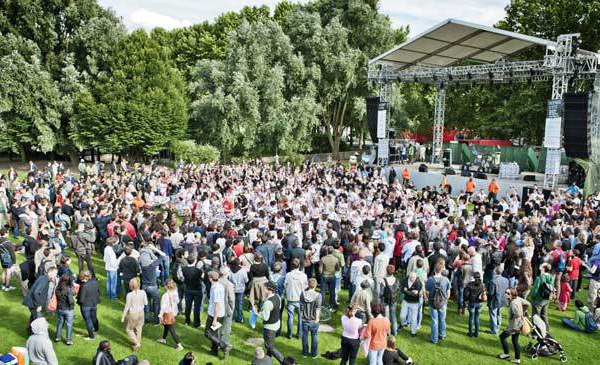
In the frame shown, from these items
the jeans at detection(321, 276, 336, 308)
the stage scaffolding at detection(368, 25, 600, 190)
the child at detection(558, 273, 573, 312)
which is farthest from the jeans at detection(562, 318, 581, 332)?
the stage scaffolding at detection(368, 25, 600, 190)

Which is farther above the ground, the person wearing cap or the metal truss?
A: the metal truss

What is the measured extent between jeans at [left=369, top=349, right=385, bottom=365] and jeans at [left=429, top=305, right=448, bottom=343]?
1.78 metres

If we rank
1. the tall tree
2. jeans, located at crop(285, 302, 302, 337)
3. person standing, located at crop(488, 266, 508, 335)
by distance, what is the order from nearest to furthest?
jeans, located at crop(285, 302, 302, 337) → person standing, located at crop(488, 266, 508, 335) → the tall tree

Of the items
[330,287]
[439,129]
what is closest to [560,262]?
[330,287]

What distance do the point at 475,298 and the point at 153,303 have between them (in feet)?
18.0

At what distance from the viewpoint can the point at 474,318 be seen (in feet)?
26.8

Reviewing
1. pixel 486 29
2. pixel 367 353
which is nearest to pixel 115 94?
pixel 486 29

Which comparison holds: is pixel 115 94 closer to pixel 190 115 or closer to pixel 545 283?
pixel 190 115

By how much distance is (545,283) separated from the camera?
797 cm

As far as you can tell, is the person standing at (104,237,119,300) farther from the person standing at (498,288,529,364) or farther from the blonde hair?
the person standing at (498,288,529,364)

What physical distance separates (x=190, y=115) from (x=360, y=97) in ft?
38.4

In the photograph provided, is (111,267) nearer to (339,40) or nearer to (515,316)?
(515,316)

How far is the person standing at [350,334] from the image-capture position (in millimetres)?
6449

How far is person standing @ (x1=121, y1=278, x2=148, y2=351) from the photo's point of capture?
7.02 meters
